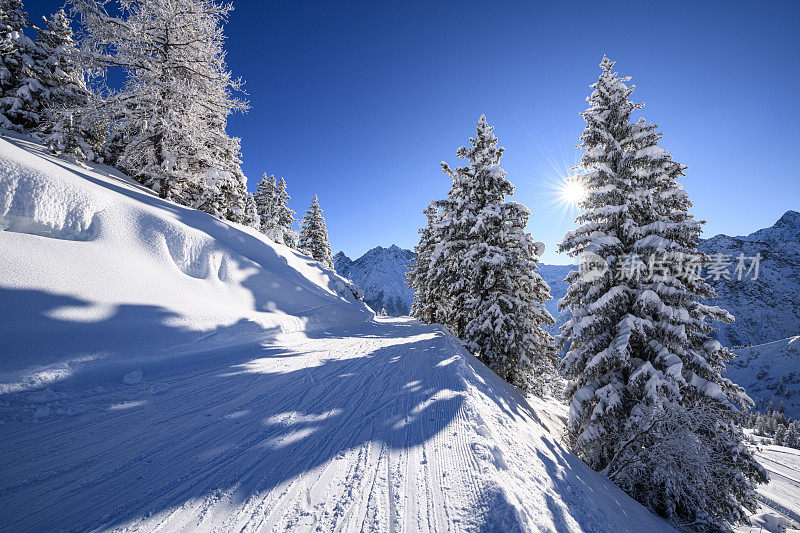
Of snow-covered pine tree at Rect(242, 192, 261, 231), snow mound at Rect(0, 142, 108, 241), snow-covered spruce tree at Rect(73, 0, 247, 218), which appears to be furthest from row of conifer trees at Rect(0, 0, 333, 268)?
snow-covered pine tree at Rect(242, 192, 261, 231)

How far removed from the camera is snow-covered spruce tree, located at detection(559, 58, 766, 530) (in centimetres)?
583

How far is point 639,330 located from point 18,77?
29.1 metres

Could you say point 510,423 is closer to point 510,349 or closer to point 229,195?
point 510,349

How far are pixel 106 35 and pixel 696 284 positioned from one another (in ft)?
66.1

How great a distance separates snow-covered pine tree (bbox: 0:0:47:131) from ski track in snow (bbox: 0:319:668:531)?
19.6m

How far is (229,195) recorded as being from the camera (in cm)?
1823

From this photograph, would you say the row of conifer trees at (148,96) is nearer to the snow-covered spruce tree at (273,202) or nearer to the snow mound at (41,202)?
the snow mound at (41,202)

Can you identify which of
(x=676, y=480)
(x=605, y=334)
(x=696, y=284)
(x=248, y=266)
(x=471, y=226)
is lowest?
(x=676, y=480)

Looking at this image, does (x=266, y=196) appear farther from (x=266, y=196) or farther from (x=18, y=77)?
(x=18, y=77)

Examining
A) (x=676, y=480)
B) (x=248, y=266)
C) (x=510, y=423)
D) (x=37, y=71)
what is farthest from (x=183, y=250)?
(x=37, y=71)

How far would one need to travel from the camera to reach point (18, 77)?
49.3ft

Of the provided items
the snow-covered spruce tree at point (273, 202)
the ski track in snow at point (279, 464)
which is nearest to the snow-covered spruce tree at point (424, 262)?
the ski track in snow at point (279, 464)

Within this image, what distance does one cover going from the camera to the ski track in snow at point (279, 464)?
2.05 metres

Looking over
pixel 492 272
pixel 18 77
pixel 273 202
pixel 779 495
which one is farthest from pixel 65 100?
pixel 779 495
